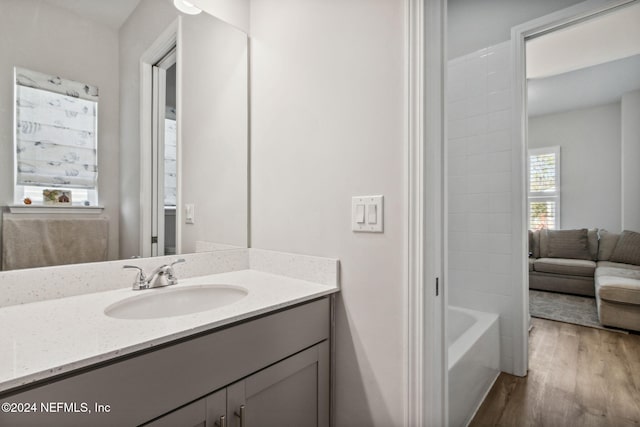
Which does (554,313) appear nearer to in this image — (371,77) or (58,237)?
(371,77)

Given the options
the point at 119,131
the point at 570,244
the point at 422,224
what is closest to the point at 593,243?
the point at 570,244

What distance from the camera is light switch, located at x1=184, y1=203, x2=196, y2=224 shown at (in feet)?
4.54

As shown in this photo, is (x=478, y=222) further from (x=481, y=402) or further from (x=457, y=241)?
(x=481, y=402)

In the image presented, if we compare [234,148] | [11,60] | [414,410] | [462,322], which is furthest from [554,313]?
[11,60]

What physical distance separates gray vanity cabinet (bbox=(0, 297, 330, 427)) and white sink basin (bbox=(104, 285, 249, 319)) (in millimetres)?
276

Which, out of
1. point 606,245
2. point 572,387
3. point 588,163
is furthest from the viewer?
point 588,163

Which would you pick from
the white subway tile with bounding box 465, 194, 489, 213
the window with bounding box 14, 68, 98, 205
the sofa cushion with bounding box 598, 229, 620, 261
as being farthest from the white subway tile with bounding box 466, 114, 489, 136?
the sofa cushion with bounding box 598, 229, 620, 261

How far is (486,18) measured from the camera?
7.15 feet

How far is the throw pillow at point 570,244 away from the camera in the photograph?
4.30 metres

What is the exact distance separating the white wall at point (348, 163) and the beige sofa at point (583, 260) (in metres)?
3.06

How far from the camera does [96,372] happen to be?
63 centimetres

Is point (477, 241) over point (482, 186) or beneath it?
beneath

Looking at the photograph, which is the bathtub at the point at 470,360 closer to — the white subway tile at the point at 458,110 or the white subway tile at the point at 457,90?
the white subway tile at the point at 458,110

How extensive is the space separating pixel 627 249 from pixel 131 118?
5.43 meters
